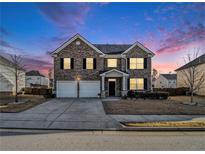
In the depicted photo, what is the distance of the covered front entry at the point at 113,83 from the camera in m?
28.3

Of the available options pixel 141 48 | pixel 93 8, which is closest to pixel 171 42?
pixel 141 48

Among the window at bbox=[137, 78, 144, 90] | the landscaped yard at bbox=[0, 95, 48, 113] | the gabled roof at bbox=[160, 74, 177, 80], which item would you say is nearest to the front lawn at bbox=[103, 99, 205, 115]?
the landscaped yard at bbox=[0, 95, 48, 113]

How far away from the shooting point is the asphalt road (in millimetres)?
6555

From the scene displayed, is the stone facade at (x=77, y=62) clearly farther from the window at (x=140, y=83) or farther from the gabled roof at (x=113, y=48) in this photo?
the window at (x=140, y=83)

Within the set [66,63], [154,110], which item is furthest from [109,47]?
[154,110]

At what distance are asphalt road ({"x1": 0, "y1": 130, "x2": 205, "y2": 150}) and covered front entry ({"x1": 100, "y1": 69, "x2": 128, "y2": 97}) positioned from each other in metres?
19.4

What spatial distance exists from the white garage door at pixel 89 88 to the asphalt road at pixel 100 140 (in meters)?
19.6

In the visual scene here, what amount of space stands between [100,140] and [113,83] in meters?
22.4

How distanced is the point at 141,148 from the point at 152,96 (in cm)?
2021

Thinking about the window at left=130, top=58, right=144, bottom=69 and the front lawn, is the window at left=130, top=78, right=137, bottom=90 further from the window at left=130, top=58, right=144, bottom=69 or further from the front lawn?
the front lawn

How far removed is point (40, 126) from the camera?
9789 mm

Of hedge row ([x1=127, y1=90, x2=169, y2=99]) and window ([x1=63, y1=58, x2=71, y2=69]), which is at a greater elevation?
window ([x1=63, y1=58, x2=71, y2=69])

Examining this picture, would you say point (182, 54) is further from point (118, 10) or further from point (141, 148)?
point (141, 148)

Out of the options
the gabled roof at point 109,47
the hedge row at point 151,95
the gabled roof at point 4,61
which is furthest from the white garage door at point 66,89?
the gabled roof at point 4,61
